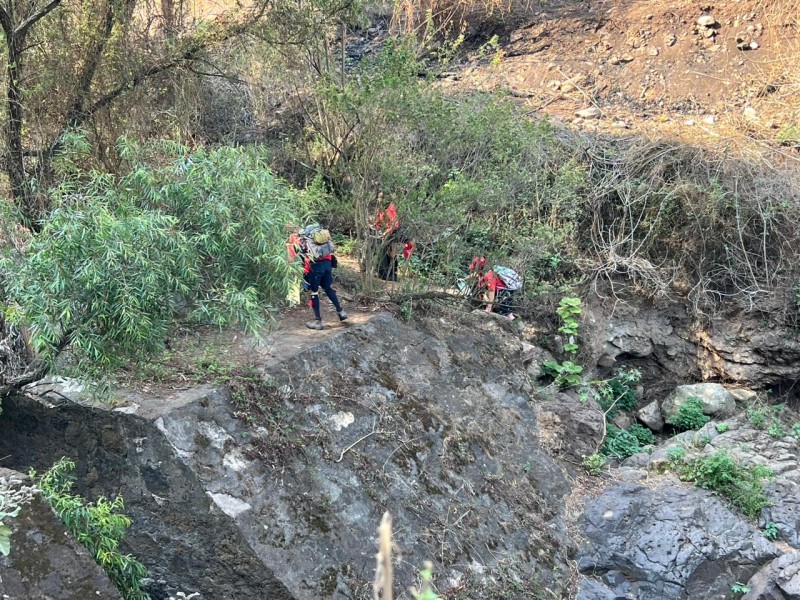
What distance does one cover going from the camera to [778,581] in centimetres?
677

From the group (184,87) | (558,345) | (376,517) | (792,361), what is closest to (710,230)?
(792,361)

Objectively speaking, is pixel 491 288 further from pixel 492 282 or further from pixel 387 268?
pixel 387 268

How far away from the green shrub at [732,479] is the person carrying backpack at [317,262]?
4936 millimetres

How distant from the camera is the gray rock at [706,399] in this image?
10242 mm

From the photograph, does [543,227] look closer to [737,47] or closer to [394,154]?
[394,154]

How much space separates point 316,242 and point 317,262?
32 centimetres

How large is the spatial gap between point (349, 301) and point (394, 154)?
86.9 inches

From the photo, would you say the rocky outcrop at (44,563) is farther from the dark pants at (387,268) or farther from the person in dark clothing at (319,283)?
the dark pants at (387,268)

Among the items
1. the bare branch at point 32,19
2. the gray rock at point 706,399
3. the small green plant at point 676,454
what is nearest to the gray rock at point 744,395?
the gray rock at point 706,399

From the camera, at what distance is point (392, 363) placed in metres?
8.11

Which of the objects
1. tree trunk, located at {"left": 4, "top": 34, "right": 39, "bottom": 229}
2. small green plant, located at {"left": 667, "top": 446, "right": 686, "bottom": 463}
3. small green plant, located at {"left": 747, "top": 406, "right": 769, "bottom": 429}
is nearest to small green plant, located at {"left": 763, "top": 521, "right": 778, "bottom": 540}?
small green plant, located at {"left": 667, "top": 446, "right": 686, "bottom": 463}

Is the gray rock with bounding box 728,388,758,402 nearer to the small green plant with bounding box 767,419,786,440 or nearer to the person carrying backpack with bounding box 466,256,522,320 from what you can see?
the small green plant with bounding box 767,419,786,440

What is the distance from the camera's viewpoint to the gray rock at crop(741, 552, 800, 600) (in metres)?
6.68

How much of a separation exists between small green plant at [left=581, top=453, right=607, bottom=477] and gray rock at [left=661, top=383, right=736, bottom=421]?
2.49 m
